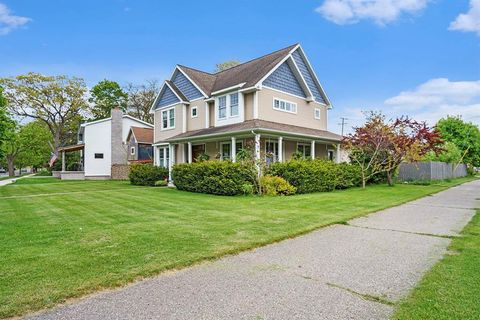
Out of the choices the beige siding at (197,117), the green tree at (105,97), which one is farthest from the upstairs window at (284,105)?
the green tree at (105,97)

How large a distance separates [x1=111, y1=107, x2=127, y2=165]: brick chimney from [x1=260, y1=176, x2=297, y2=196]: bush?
1970cm

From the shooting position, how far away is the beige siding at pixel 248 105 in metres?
18.0

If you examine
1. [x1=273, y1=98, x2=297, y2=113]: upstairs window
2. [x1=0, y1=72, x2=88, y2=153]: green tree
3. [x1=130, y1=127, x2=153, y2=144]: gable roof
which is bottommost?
[x1=130, y1=127, x2=153, y2=144]: gable roof

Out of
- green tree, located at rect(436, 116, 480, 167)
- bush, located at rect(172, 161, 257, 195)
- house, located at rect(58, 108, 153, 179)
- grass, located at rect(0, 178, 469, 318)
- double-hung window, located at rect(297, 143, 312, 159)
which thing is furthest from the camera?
green tree, located at rect(436, 116, 480, 167)

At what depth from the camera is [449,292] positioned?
134 inches

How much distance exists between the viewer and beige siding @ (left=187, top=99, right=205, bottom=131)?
21.1 meters

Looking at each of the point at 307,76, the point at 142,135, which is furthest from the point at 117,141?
the point at 307,76

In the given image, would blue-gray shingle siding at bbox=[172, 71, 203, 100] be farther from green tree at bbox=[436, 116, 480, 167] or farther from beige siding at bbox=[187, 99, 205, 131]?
green tree at bbox=[436, 116, 480, 167]

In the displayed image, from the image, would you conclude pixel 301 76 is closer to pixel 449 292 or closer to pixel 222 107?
pixel 222 107

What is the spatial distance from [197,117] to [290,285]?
61.7ft

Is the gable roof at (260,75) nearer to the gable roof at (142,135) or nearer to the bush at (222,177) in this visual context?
the bush at (222,177)

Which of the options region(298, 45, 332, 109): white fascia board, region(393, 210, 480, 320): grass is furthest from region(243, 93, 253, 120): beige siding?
region(393, 210, 480, 320): grass

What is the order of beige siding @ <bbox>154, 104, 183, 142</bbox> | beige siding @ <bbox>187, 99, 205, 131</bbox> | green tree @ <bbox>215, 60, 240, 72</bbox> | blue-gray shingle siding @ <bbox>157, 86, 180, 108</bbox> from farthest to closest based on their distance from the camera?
green tree @ <bbox>215, 60, 240, 72</bbox> < blue-gray shingle siding @ <bbox>157, 86, 180, 108</bbox> < beige siding @ <bbox>154, 104, 183, 142</bbox> < beige siding @ <bbox>187, 99, 205, 131</bbox>

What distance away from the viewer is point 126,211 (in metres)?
9.12
